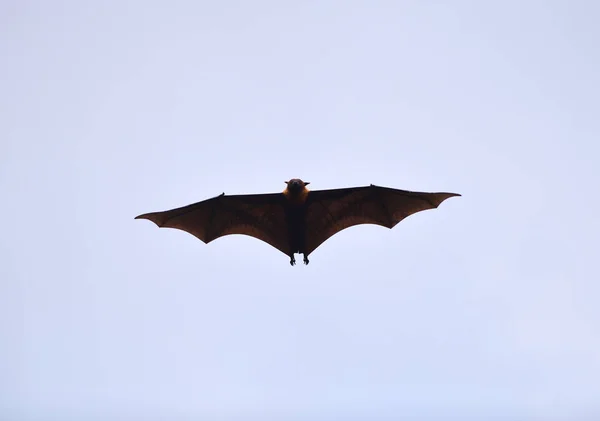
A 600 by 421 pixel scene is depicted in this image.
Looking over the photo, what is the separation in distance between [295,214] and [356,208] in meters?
2.53

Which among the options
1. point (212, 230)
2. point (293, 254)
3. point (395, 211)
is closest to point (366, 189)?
point (395, 211)

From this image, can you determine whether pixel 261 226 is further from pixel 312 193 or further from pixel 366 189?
pixel 366 189

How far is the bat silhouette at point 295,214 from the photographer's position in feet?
76.1

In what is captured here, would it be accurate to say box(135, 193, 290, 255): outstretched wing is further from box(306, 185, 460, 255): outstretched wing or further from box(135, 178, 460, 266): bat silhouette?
box(306, 185, 460, 255): outstretched wing

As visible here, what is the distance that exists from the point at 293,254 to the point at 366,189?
3.95 metres

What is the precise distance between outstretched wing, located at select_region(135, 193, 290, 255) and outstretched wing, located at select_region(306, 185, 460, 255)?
1212 mm

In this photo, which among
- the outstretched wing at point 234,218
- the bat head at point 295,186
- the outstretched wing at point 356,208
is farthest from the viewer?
the outstretched wing at point 234,218

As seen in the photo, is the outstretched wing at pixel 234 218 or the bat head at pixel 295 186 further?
the outstretched wing at pixel 234 218

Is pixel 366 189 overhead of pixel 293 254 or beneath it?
overhead

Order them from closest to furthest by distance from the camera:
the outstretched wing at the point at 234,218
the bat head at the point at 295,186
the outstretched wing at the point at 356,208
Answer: the bat head at the point at 295,186 → the outstretched wing at the point at 356,208 → the outstretched wing at the point at 234,218

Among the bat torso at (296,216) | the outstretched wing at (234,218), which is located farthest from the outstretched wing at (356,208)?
the outstretched wing at (234,218)

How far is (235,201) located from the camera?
2364cm

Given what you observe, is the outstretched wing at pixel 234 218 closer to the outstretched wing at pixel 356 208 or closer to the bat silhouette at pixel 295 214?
the bat silhouette at pixel 295 214

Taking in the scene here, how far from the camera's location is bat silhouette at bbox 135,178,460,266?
913 inches
